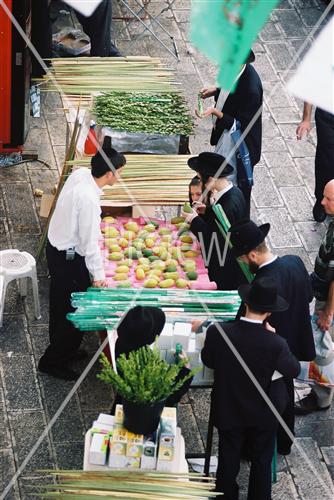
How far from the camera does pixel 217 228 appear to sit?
667 cm

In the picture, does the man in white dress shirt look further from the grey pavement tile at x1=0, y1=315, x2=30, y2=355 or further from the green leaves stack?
the green leaves stack

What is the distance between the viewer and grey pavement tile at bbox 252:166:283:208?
336 inches

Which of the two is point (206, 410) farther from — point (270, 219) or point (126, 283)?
point (270, 219)

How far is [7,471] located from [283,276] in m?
2.06

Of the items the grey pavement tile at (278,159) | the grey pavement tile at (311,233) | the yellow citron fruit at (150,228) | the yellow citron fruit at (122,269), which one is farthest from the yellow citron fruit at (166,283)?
the grey pavement tile at (278,159)

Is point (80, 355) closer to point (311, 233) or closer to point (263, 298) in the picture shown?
point (263, 298)

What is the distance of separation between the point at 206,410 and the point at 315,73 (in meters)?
2.40

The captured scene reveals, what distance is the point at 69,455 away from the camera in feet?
20.2

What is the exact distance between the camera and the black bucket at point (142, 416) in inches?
189

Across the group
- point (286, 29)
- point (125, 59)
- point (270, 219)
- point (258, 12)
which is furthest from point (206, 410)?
point (286, 29)

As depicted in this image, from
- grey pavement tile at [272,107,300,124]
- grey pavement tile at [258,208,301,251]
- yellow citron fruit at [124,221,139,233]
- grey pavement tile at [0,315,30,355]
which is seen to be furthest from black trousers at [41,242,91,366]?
grey pavement tile at [272,107,300,124]

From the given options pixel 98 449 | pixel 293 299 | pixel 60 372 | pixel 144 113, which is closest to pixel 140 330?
pixel 98 449

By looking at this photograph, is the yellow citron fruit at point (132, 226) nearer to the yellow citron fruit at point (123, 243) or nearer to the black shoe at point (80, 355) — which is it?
the yellow citron fruit at point (123, 243)

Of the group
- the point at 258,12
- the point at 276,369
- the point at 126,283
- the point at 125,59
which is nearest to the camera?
the point at 258,12
